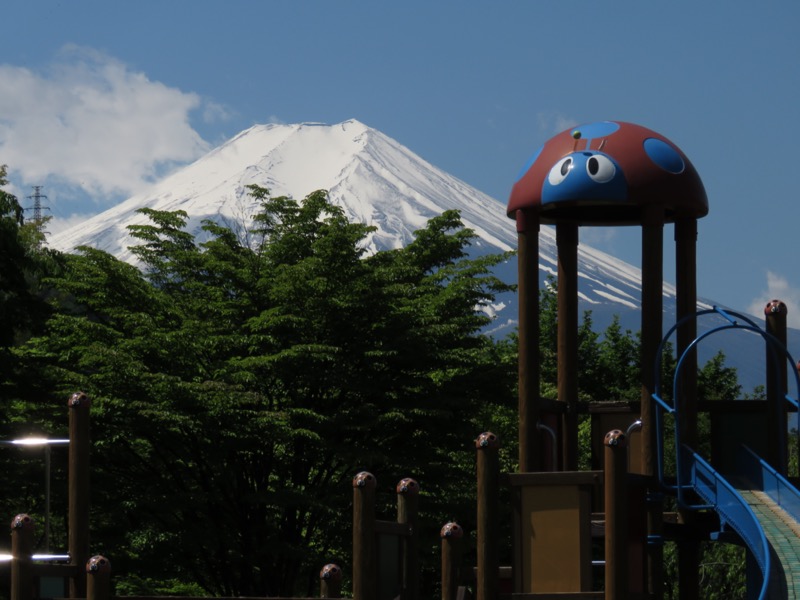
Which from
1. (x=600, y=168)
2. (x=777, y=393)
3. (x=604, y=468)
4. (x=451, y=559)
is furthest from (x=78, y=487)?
(x=777, y=393)

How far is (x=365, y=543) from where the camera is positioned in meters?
12.8

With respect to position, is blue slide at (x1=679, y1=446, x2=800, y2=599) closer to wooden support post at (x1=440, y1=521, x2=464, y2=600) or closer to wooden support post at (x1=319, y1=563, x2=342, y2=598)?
wooden support post at (x1=440, y1=521, x2=464, y2=600)

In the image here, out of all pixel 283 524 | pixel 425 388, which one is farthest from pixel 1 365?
pixel 425 388

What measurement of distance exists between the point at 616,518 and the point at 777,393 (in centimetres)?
510

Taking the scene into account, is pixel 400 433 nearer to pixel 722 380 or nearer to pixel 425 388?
pixel 425 388

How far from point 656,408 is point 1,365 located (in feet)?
46.0

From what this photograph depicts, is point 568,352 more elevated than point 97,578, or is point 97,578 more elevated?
point 568,352

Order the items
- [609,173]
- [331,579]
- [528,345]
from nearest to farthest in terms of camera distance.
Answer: [331,579]
[609,173]
[528,345]

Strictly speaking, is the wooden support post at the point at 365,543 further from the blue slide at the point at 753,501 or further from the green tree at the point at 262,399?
the green tree at the point at 262,399

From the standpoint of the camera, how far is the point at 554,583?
1298cm

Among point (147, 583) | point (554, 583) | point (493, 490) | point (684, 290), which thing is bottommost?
point (147, 583)

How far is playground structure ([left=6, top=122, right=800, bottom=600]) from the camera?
1293cm

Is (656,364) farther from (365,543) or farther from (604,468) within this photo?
(365,543)

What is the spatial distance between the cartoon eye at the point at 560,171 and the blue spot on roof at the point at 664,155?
939mm
